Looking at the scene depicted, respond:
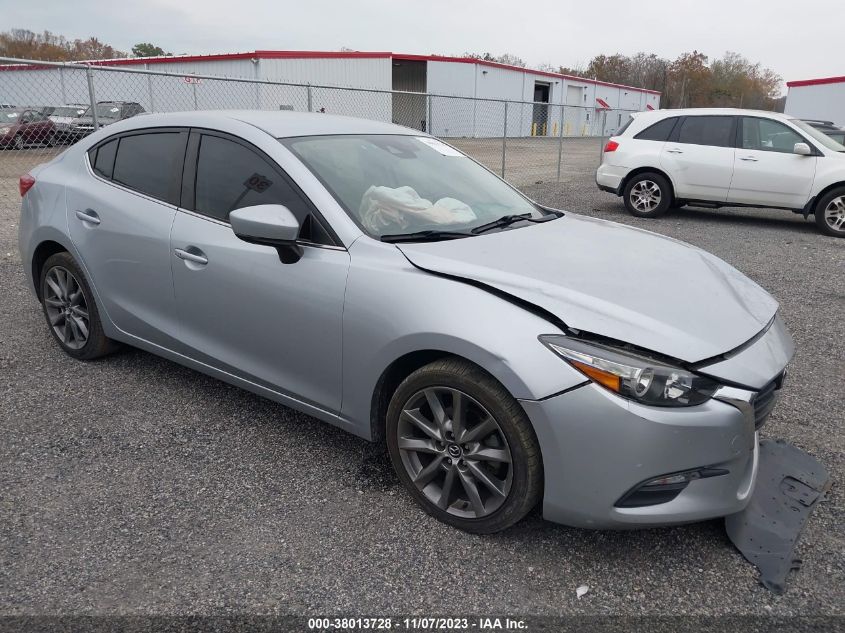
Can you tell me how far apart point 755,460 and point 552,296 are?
990 millimetres

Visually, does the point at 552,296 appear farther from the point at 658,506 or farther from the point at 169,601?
the point at 169,601

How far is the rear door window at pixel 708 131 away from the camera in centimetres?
980

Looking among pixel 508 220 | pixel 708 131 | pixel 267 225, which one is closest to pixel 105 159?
pixel 267 225

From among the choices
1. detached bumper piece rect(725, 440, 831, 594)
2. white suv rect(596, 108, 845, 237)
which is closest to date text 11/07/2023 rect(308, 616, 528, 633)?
detached bumper piece rect(725, 440, 831, 594)

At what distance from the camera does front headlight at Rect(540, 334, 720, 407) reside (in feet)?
6.93

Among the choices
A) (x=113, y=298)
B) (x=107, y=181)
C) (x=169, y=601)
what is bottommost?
(x=169, y=601)

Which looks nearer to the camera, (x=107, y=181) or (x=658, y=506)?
(x=658, y=506)

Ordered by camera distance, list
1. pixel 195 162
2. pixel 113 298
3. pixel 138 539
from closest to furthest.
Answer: pixel 138 539 < pixel 195 162 < pixel 113 298

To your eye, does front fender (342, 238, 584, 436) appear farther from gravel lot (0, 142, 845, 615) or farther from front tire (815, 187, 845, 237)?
front tire (815, 187, 845, 237)

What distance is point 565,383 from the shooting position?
2.15m

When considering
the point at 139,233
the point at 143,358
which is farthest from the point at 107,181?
the point at 143,358

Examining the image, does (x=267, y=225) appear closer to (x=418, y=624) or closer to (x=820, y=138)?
(x=418, y=624)

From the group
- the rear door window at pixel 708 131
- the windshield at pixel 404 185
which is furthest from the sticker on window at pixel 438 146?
the rear door window at pixel 708 131

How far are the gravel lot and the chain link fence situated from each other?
568cm
